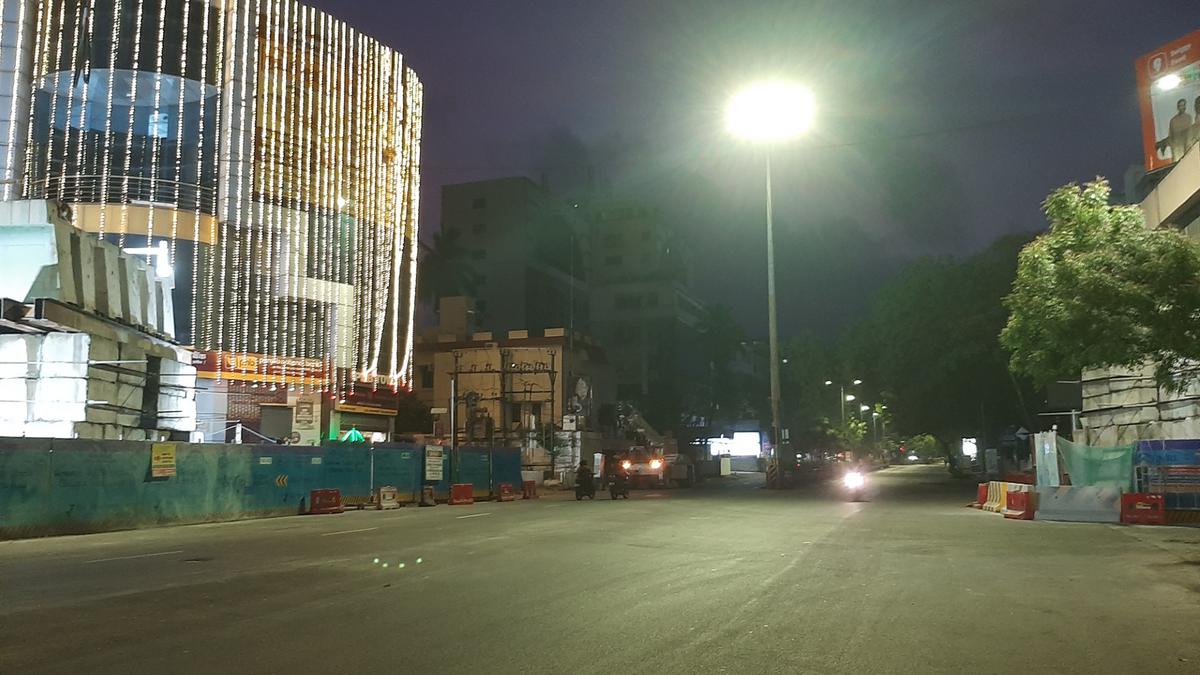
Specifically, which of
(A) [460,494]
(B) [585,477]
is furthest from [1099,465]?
(A) [460,494]

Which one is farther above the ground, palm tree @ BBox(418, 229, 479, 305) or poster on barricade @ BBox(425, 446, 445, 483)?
palm tree @ BBox(418, 229, 479, 305)

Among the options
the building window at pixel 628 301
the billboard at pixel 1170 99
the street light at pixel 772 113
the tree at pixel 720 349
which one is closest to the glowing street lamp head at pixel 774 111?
the street light at pixel 772 113

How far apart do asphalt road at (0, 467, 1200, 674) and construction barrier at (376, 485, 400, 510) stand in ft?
34.9

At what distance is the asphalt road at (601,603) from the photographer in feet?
22.0

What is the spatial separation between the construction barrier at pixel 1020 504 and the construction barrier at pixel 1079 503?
209 mm

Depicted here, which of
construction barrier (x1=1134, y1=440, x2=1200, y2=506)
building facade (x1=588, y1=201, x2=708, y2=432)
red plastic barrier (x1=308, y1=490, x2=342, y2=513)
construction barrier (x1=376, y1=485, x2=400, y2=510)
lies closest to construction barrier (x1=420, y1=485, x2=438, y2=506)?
construction barrier (x1=376, y1=485, x2=400, y2=510)

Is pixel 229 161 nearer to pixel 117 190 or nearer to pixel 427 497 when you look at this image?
pixel 117 190

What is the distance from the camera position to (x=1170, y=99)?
2855 cm

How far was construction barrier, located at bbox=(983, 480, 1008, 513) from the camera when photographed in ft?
82.4

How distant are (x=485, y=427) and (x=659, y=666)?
45.5 m

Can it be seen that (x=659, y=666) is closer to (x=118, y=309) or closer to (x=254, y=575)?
(x=254, y=575)

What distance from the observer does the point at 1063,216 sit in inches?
805

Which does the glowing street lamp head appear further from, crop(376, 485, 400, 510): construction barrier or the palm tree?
the palm tree

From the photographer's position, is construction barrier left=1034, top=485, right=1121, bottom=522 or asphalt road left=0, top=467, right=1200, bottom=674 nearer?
asphalt road left=0, top=467, right=1200, bottom=674
